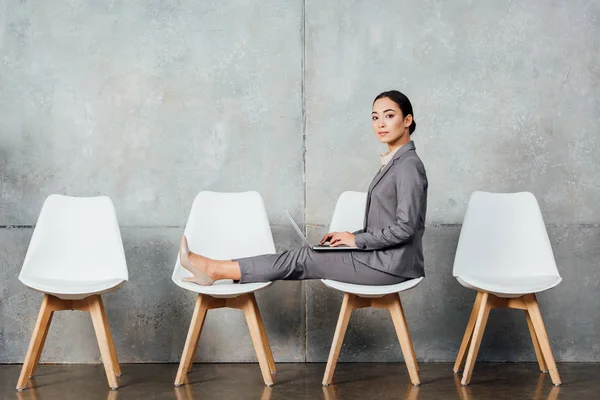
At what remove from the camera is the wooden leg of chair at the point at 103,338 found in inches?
146

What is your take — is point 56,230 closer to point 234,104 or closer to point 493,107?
point 234,104

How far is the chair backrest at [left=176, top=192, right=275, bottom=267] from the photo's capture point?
13.6 ft

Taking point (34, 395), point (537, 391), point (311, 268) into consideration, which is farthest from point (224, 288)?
point (537, 391)

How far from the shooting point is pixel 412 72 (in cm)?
455

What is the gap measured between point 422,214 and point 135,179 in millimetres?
1761

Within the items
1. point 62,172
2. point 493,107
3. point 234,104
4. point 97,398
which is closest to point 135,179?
point 62,172

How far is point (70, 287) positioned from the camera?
3691 millimetres

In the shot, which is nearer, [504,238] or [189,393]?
[189,393]

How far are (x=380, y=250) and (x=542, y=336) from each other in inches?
36.2

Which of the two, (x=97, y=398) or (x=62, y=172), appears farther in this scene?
(x=62, y=172)

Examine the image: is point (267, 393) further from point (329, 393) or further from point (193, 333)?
point (193, 333)

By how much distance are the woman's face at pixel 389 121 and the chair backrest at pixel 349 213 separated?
1.68 feet

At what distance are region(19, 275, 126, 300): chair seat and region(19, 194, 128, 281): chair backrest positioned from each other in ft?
0.52

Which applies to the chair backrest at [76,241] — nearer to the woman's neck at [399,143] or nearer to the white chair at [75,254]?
the white chair at [75,254]
